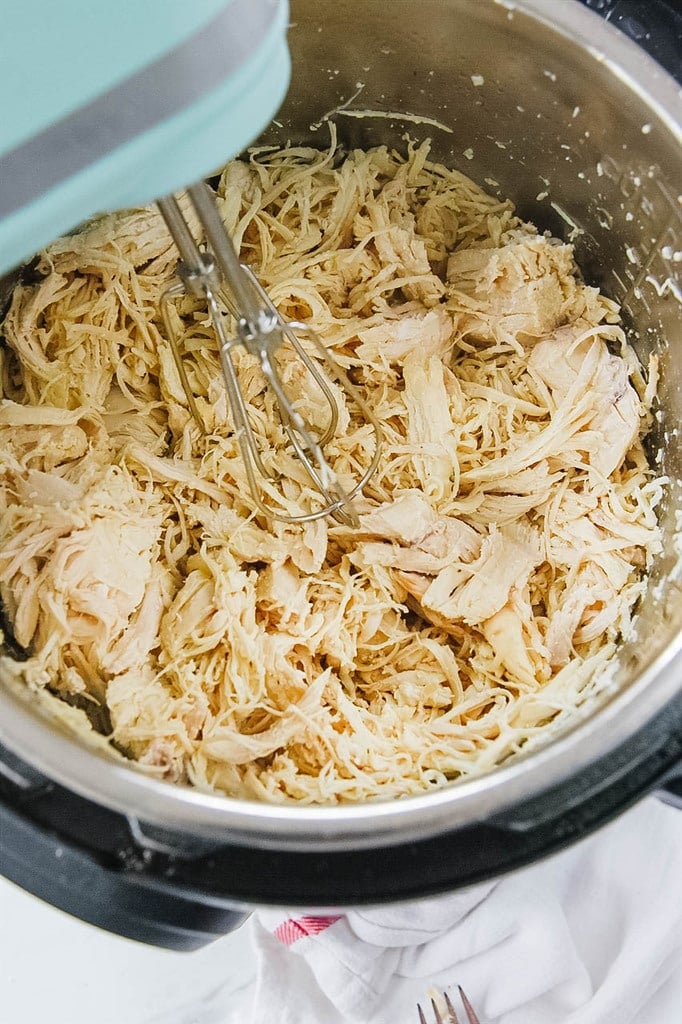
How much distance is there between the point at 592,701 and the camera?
0.78 m

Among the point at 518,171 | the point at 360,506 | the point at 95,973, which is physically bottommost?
the point at 95,973

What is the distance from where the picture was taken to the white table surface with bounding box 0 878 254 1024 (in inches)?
43.0

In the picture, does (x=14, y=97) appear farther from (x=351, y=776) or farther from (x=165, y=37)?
(x=351, y=776)

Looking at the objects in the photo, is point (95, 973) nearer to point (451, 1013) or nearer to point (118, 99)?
point (451, 1013)

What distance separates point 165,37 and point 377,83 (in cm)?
59

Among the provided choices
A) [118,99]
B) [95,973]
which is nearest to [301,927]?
[95,973]

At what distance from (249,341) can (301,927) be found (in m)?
0.69

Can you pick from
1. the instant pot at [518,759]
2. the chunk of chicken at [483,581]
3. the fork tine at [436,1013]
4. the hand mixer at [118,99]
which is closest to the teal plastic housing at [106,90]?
the hand mixer at [118,99]

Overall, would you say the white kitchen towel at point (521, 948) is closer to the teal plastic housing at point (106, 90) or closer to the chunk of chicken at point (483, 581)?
the chunk of chicken at point (483, 581)

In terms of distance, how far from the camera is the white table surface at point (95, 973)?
109 centimetres

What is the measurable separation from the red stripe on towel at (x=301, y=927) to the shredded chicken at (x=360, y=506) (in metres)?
0.26

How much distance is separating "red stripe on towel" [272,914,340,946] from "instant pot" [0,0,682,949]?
216mm

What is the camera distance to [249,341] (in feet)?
2.47

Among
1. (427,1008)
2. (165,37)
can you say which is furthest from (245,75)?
(427,1008)
